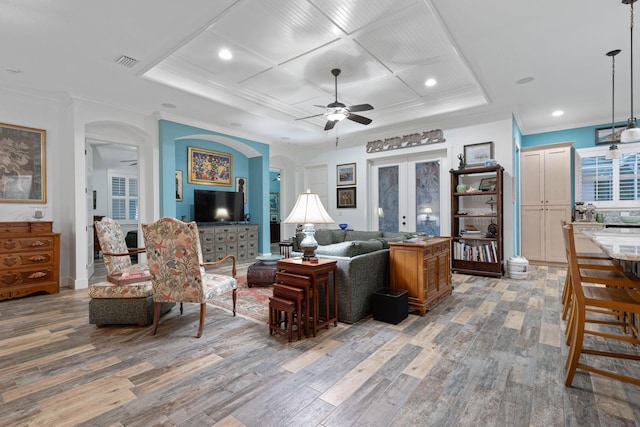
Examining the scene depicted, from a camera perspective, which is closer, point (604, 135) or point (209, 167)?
point (604, 135)

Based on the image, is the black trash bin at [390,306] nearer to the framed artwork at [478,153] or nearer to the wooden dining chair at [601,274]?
the wooden dining chair at [601,274]

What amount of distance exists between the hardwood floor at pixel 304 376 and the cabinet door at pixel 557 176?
11.8 ft

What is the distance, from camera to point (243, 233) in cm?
686

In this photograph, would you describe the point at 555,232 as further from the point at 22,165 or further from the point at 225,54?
the point at 22,165

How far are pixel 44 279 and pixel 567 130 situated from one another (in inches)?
363

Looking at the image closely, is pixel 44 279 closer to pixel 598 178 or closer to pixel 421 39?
pixel 421 39

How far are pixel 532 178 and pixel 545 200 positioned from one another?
0.49m

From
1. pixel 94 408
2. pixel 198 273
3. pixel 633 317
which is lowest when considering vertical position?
pixel 94 408

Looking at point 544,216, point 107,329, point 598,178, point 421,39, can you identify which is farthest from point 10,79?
point 598,178

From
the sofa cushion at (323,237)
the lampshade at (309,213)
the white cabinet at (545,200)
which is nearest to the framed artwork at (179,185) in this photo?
the sofa cushion at (323,237)

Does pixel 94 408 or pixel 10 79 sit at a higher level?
pixel 10 79

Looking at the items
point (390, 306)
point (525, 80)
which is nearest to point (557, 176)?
point (525, 80)

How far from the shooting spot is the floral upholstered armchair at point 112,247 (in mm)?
3320

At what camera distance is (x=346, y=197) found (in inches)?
297
